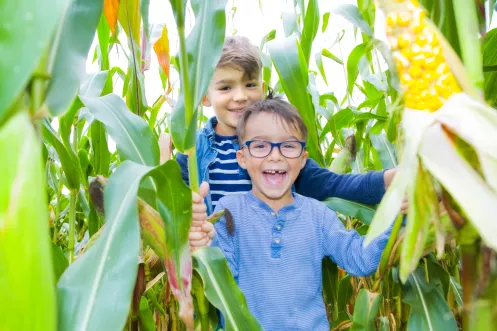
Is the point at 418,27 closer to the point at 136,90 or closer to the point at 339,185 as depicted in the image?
the point at 136,90

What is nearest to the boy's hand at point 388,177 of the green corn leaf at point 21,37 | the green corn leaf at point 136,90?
the green corn leaf at point 136,90

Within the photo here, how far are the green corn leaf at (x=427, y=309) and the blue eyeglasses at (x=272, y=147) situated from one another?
1.41 ft

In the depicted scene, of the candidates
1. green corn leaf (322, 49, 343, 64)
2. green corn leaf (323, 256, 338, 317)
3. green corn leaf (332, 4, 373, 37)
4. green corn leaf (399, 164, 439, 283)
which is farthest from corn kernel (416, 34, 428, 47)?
green corn leaf (322, 49, 343, 64)

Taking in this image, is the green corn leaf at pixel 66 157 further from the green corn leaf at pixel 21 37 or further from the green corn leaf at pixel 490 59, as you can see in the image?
the green corn leaf at pixel 490 59

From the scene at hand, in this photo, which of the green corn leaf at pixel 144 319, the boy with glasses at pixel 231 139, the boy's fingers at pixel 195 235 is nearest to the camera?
the boy's fingers at pixel 195 235

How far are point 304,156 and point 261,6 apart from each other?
78 cm

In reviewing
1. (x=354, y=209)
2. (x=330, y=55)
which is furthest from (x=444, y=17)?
(x=330, y=55)

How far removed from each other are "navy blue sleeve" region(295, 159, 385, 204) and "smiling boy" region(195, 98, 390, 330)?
0.08 metres

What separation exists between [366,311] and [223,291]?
1.11 ft

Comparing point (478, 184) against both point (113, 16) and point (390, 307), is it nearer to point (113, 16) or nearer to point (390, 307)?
point (113, 16)

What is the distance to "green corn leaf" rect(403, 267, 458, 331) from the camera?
2.84ft

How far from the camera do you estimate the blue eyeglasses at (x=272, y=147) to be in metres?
1.19

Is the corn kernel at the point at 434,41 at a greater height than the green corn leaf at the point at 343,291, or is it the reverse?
the corn kernel at the point at 434,41

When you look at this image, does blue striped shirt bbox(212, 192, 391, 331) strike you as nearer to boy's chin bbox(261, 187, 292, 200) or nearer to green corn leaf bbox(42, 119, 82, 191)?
boy's chin bbox(261, 187, 292, 200)
